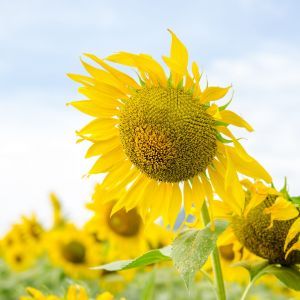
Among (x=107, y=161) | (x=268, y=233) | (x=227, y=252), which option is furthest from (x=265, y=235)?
(x=227, y=252)

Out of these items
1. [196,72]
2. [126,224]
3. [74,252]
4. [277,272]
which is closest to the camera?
[196,72]

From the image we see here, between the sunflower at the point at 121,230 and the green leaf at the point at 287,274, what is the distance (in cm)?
197

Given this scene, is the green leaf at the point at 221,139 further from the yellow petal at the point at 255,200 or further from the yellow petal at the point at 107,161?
the yellow petal at the point at 107,161

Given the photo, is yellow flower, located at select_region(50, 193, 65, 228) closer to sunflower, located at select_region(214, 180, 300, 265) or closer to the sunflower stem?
sunflower, located at select_region(214, 180, 300, 265)

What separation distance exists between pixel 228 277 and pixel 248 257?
822 millimetres

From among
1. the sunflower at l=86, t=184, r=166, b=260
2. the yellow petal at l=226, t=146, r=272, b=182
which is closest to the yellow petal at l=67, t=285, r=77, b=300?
the yellow petal at l=226, t=146, r=272, b=182

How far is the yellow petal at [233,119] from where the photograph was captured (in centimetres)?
155

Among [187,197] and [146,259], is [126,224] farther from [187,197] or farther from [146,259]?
[146,259]

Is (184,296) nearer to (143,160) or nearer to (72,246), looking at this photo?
(72,246)

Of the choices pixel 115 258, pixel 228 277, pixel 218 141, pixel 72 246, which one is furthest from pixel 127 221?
pixel 218 141

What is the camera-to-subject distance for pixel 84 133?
174cm

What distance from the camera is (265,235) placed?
1.67 meters

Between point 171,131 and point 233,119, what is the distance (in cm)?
15

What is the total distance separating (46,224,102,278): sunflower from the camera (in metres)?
4.21
